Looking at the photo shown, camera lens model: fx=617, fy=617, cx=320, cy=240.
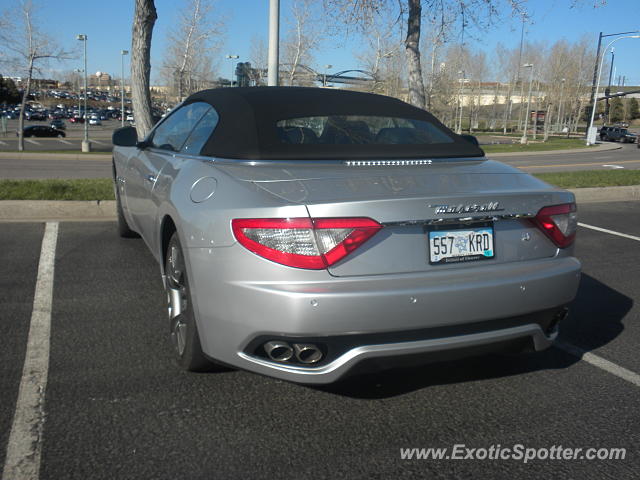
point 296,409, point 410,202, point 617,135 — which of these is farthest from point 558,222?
point 617,135

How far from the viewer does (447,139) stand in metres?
3.80

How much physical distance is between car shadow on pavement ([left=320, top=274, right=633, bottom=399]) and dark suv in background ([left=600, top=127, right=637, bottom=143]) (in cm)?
6044

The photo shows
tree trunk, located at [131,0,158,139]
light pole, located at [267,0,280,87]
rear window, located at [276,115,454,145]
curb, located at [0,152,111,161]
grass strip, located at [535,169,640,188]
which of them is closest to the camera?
rear window, located at [276,115,454,145]

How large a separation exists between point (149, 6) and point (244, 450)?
378 inches

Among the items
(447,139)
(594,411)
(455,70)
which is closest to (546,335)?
(594,411)

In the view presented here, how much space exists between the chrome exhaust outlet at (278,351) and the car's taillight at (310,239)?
0.35 metres

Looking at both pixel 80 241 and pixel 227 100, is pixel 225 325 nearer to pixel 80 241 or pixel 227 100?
pixel 227 100

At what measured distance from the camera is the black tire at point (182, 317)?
9.66ft

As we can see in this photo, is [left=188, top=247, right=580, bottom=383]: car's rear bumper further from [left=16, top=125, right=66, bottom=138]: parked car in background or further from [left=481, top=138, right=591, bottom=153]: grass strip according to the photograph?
[left=16, top=125, right=66, bottom=138]: parked car in background

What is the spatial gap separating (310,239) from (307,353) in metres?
0.49

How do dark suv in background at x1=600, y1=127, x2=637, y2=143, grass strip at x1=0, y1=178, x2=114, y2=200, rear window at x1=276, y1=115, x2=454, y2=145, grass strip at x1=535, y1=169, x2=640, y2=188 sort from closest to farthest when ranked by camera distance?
rear window at x1=276, y1=115, x2=454, y2=145, grass strip at x1=0, y1=178, x2=114, y2=200, grass strip at x1=535, y1=169, x2=640, y2=188, dark suv in background at x1=600, y1=127, x2=637, y2=143

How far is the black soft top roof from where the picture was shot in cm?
316

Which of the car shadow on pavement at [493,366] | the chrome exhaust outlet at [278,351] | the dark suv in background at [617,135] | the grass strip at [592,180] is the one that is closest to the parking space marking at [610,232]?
the car shadow on pavement at [493,366]

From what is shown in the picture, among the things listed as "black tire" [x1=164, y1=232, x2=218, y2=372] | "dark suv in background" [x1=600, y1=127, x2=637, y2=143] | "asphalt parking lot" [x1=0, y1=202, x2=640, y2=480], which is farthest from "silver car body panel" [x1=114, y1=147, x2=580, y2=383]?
"dark suv in background" [x1=600, y1=127, x2=637, y2=143]
